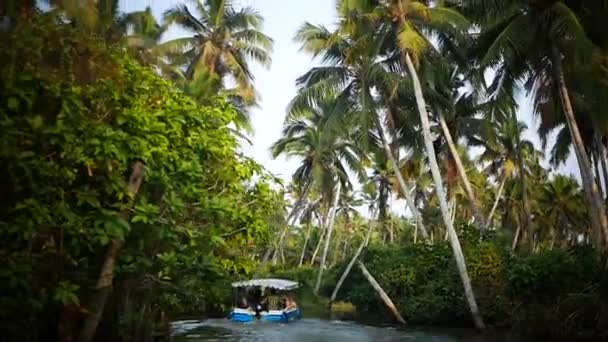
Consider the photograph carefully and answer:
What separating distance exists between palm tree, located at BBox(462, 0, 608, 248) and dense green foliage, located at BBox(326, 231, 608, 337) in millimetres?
1556

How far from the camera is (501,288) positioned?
839 inches

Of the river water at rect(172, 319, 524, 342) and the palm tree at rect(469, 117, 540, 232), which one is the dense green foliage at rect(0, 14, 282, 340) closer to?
the river water at rect(172, 319, 524, 342)

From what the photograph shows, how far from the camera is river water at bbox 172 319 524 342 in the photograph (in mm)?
18719

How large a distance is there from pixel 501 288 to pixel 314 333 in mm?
6437

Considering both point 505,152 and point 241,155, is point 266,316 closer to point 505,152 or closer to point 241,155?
point 241,155

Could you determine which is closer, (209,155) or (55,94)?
(55,94)

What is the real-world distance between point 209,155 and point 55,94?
3087 mm

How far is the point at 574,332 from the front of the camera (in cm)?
1714

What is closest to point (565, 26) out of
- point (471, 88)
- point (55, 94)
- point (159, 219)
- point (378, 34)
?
point (378, 34)

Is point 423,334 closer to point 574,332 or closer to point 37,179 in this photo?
point 574,332

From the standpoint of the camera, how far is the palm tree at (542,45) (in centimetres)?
1758

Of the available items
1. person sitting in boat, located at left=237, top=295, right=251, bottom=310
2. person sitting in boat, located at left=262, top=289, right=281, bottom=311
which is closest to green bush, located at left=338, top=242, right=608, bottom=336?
person sitting in boat, located at left=262, top=289, right=281, bottom=311

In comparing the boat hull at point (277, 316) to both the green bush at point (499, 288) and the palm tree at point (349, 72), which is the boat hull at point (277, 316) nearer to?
the green bush at point (499, 288)

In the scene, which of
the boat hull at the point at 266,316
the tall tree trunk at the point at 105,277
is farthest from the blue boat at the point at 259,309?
the tall tree trunk at the point at 105,277
